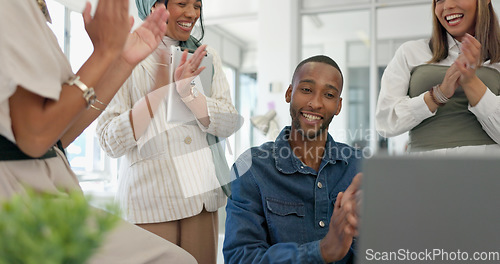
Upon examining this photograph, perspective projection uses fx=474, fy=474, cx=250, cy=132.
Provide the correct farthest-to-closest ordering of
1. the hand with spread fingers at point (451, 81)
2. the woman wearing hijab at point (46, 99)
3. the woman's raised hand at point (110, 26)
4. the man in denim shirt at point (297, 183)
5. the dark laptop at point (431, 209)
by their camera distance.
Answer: the hand with spread fingers at point (451, 81), the man in denim shirt at point (297, 183), the woman's raised hand at point (110, 26), the woman wearing hijab at point (46, 99), the dark laptop at point (431, 209)

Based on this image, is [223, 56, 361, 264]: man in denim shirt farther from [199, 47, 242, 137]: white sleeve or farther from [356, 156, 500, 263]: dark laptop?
[356, 156, 500, 263]: dark laptop

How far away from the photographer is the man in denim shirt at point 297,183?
1.22 meters


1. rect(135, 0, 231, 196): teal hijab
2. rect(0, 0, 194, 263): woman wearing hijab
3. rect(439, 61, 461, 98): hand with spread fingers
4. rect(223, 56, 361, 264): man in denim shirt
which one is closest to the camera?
rect(0, 0, 194, 263): woman wearing hijab

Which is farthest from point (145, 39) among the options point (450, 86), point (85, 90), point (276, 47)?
point (276, 47)

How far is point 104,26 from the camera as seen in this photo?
82 centimetres

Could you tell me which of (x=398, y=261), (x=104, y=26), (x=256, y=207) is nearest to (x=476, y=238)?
(x=398, y=261)

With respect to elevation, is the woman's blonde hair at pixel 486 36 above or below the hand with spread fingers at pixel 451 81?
above

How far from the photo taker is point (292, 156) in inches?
54.9

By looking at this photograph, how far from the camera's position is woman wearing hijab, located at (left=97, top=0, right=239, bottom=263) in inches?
58.6

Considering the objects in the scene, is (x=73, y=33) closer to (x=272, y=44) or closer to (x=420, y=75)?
(x=272, y=44)

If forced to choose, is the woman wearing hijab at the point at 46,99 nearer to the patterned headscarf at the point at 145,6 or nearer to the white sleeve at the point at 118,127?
the white sleeve at the point at 118,127

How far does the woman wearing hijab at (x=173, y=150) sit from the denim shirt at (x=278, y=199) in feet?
0.69

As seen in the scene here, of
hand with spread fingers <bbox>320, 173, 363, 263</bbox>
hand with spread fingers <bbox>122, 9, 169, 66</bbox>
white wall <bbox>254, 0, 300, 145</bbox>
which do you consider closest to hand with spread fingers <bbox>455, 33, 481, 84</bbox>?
hand with spread fingers <bbox>320, 173, 363, 263</bbox>

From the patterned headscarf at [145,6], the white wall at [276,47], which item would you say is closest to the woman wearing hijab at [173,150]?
the patterned headscarf at [145,6]
